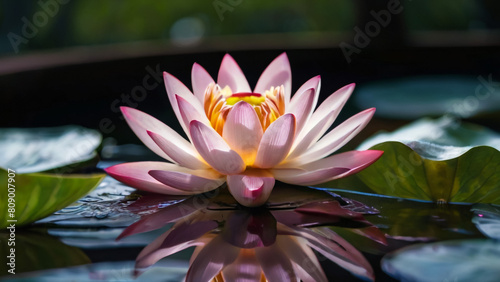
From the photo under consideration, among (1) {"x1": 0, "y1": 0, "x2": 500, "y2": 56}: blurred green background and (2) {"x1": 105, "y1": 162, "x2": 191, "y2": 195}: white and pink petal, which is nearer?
(2) {"x1": 105, "y1": 162, "x2": 191, "y2": 195}: white and pink petal

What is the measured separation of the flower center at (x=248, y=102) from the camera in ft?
1.90

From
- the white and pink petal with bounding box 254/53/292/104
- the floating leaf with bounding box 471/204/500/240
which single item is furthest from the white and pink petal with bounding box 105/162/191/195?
the floating leaf with bounding box 471/204/500/240

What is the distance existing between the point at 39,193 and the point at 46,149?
30 cm

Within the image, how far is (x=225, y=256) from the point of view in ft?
1.51

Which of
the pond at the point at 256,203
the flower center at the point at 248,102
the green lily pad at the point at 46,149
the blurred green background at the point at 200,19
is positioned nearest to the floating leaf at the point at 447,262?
the pond at the point at 256,203

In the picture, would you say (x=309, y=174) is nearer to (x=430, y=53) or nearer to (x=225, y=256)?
(x=225, y=256)

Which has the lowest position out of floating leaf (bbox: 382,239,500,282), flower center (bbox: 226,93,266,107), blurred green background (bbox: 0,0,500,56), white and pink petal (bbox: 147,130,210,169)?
floating leaf (bbox: 382,239,500,282)

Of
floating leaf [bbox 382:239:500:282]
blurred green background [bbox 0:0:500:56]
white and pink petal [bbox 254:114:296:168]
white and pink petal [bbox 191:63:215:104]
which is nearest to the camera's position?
floating leaf [bbox 382:239:500:282]

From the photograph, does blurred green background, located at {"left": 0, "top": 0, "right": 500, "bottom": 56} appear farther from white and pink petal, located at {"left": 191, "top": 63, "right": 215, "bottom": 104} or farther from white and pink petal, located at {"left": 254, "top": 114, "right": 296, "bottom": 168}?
white and pink petal, located at {"left": 254, "top": 114, "right": 296, "bottom": 168}

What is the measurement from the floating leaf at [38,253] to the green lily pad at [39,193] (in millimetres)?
22

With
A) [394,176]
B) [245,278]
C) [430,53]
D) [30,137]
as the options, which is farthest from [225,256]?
[430,53]

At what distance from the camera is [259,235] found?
1.65 feet

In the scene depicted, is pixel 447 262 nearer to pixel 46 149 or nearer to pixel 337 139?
pixel 337 139

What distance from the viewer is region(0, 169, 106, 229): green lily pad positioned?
48cm
